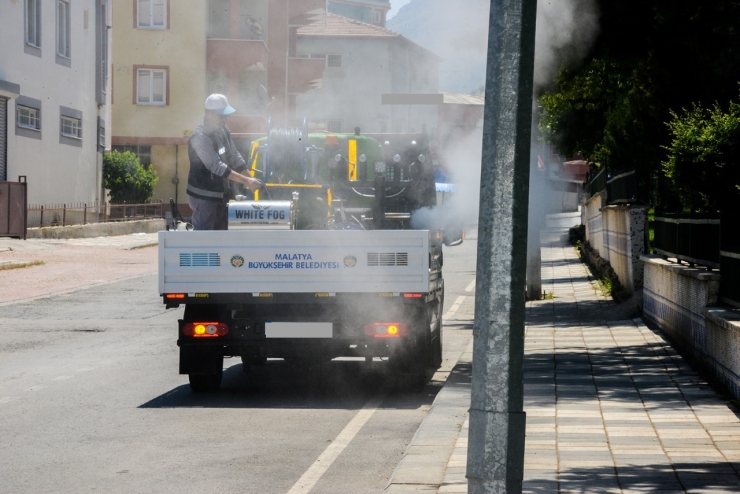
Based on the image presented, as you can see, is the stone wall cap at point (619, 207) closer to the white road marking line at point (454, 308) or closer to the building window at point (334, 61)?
the white road marking line at point (454, 308)

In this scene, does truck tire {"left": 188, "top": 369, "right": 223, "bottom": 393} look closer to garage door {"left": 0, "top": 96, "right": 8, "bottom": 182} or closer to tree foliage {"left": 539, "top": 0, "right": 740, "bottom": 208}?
tree foliage {"left": 539, "top": 0, "right": 740, "bottom": 208}

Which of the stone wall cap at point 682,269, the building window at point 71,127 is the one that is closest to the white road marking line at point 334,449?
the stone wall cap at point 682,269

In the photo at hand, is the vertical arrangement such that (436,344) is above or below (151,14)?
below

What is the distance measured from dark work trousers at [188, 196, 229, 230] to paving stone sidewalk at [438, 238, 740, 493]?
3151mm

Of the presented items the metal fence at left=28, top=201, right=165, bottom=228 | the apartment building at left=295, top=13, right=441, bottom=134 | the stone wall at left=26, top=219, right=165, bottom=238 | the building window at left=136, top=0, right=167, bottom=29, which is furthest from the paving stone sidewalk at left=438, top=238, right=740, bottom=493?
the building window at left=136, top=0, right=167, bottom=29

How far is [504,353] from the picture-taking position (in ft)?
15.5

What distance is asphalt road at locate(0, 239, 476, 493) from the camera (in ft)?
23.6

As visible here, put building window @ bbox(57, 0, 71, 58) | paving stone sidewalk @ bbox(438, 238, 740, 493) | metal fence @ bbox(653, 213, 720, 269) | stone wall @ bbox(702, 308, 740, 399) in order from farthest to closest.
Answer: building window @ bbox(57, 0, 71, 58), metal fence @ bbox(653, 213, 720, 269), stone wall @ bbox(702, 308, 740, 399), paving stone sidewalk @ bbox(438, 238, 740, 493)

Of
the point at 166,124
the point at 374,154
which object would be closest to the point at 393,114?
the point at 374,154

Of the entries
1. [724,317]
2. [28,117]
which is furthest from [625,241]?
[28,117]

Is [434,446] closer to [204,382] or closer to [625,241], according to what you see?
[204,382]

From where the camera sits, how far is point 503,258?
186 inches

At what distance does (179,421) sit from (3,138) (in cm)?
2532

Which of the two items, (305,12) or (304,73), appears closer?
(305,12)
